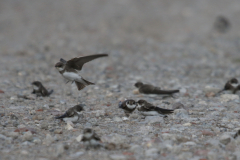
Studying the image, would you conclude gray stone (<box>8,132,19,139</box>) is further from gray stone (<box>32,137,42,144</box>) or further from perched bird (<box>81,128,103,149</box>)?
perched bird (<box>81,128,103,149</box>)

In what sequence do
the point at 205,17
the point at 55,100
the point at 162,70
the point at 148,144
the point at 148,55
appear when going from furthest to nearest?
1. the point at 205,17
2. the point at 148,55
3. the point at 162,70
4. the point at 55,100
5. the point at 148,144

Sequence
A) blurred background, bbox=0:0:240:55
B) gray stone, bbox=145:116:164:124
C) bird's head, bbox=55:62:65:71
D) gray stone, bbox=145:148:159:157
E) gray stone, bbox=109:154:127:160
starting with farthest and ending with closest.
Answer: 1. blurred background, bbox=0:0:240:55
2. bird's head, bbox=55:62:65:71
3. gray stone, bbox=145:116:164:124
4. gray stone, bbox=145:148:159:157
5. gray stone, bbox=109:154:127:160

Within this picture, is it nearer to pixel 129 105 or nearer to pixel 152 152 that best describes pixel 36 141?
pixel 152 152

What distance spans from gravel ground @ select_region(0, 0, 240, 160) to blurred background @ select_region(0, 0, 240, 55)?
68 millimetres

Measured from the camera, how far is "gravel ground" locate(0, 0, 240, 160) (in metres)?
4.52

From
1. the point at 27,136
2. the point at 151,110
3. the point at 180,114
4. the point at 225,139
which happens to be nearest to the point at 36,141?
the point at 27,136

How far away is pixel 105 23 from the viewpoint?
20094 mm

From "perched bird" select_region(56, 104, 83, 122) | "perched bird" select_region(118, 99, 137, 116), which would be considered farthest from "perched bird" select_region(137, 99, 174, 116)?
"perched bird" select_region(56, 104, 83, 122)

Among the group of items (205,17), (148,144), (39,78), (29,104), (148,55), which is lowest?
(148,144)

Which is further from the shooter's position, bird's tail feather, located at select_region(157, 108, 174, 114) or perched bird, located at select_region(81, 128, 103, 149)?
bird's tail feather, located at select_region(157, 108, 174, 114)

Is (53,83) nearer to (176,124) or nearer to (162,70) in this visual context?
(162,70)

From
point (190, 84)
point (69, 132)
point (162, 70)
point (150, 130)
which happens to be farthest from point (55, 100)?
point (162, 70)

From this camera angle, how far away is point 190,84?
31.6 feet

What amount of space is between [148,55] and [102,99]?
24.7 ft
